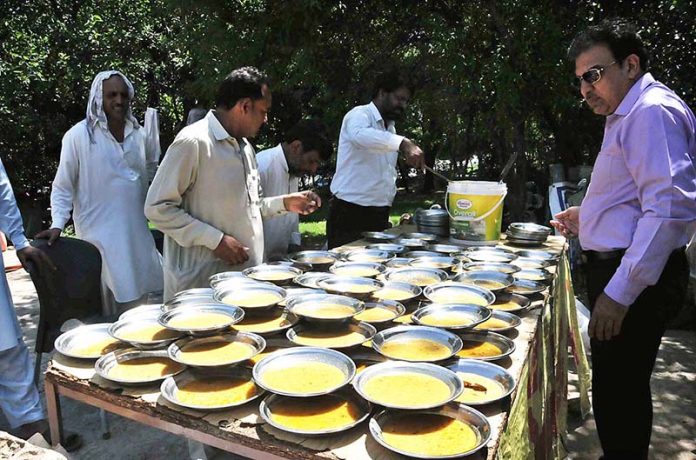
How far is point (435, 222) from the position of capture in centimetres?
346

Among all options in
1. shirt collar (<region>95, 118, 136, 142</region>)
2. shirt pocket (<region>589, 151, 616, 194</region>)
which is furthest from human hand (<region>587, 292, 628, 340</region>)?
shirt collar (<region>95, 118, 136, 142</region>)

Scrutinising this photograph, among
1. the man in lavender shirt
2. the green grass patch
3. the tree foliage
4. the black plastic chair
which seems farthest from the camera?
the green grass patch

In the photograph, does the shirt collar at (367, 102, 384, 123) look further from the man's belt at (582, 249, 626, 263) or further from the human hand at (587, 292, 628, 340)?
the human hand at (587, 292, 628, 340)

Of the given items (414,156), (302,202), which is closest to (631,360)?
(414,156)

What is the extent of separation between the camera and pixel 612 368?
6.89 feet

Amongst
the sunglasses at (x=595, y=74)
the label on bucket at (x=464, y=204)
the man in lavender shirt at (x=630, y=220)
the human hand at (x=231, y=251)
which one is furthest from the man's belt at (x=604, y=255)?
the human hand at (x=231, y=251)

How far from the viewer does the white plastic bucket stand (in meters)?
2.77

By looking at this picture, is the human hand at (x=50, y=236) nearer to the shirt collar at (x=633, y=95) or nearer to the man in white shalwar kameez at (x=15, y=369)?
the man in white shalwar kameez at (x=15, y=369)

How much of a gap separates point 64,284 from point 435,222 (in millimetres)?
2237

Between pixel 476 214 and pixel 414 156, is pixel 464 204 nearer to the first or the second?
pixel 476 214

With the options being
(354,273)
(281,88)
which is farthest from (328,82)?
(354,273)

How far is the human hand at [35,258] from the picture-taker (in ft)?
8.32

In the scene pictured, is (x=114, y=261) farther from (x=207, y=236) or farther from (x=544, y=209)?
(x=544, y=209)

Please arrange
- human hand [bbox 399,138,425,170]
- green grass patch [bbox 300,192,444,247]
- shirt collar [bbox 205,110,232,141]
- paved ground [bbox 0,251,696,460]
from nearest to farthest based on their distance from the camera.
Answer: shirt collar [bbox 205,110,232,141] < paved ground [bbox 0,251,696,460] < human hand [bbox 399,138,425,170] < green grass patch [bbox 300,192,444,247]
